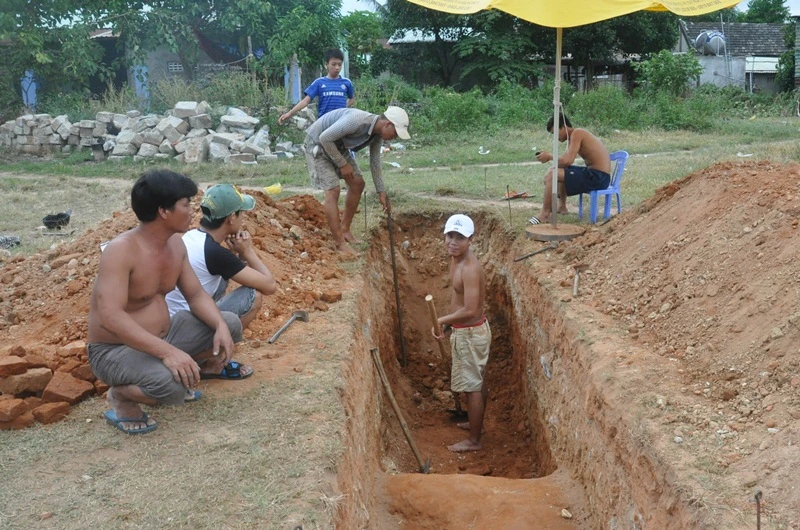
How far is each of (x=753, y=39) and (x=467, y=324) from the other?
3347 centimetres

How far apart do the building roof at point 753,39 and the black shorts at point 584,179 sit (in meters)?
29.1

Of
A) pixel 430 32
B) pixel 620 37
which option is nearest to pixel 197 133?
pixel 430 32

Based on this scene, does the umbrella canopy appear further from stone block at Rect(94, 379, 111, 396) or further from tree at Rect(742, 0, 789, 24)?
tree at Rect(742, 0, 789, 24)

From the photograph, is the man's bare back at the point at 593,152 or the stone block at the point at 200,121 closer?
the man's bare back at the point at 593,152

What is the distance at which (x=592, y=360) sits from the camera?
5.12 meters

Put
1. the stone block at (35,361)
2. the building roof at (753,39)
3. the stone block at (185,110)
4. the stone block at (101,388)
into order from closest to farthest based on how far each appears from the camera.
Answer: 1. the stone block at (35,361)
2. the stone block at (101,388)
3. the stone block at (185,110)
4. the building roof at (753,39)

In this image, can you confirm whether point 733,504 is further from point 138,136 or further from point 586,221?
point 138,136

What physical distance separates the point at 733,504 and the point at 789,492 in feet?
0.74

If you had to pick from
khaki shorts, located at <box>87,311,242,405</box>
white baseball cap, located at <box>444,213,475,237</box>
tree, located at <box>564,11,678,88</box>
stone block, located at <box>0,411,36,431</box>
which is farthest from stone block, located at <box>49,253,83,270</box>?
tree, located at <box>564,11,678,88</box>

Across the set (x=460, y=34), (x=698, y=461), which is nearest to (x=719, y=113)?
(x=460, y=34)

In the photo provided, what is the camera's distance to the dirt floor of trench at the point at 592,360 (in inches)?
149

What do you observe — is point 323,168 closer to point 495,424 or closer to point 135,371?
point 495,424

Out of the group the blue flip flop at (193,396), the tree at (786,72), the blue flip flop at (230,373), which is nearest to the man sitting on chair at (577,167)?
the blue flip flop at (230,373)

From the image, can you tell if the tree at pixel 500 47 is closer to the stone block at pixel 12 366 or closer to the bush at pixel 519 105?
the bush at pixel 519 105
